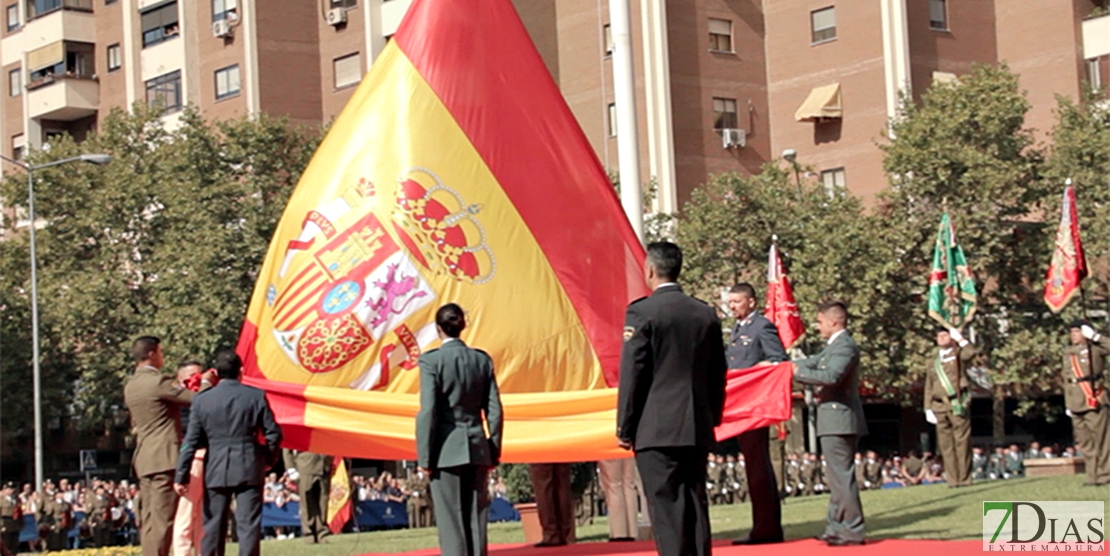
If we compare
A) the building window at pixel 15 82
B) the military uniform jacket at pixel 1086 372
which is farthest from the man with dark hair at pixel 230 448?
the building window at pixel 15 82

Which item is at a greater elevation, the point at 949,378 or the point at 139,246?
the point at 139,246

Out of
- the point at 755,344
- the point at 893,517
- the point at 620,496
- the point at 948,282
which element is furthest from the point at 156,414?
the point at 948,282

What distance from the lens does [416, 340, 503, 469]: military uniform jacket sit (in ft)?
35.8

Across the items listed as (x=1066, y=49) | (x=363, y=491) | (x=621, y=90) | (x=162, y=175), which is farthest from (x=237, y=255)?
(x=621, y=90)

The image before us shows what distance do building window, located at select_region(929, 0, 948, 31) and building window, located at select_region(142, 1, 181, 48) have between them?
2509 centimetres

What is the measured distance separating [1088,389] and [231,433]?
38.9ft

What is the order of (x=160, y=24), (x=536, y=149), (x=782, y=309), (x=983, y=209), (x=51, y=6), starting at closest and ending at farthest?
(x=536, y=149) → (x=782, y=309) → (x=983, y=209) → (x=160, y=24) → (x=51, y=6)

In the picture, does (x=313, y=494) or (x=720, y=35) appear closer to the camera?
(x=313, y=494)

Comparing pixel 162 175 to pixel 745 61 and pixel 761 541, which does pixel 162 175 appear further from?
pixel 761 541

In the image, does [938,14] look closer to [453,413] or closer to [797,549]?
[797,549]

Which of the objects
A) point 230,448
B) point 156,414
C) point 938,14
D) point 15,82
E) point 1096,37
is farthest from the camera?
point 15,82

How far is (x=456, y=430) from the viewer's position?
432 inches

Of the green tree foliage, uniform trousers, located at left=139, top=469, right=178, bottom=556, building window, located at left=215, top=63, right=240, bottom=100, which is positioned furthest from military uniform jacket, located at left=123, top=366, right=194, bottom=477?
building window, located at left=215, top=63, right=240, bottom=100

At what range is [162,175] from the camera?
150 feet
